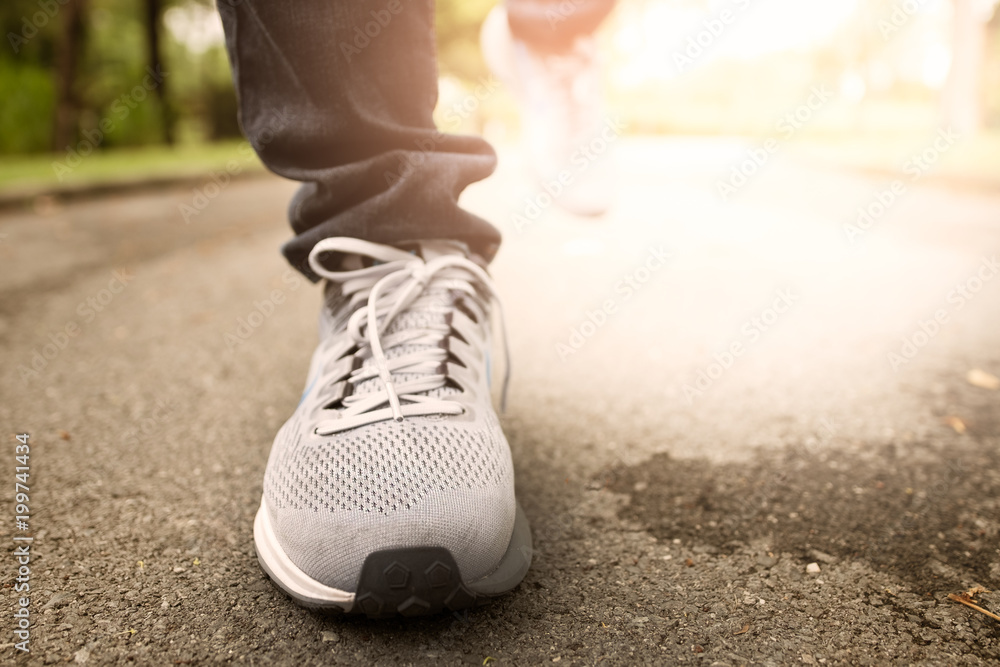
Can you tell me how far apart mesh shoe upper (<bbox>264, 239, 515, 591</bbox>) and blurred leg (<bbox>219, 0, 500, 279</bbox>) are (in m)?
0.08

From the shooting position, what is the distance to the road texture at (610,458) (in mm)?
768

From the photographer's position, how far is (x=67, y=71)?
29.0 ft

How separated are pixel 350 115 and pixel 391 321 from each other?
0.33 meters

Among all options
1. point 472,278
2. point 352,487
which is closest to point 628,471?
point 472,278

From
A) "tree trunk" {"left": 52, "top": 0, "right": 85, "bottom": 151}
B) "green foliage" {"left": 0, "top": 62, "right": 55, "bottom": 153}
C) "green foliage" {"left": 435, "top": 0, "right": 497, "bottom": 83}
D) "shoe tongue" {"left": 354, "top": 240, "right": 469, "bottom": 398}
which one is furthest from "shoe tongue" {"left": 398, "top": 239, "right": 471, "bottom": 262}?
"green foliage" {"left": 435, "top": 0, "right": 497, "bottom": 83}

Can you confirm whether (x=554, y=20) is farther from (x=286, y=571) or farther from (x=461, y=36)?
(x=461, y=36)

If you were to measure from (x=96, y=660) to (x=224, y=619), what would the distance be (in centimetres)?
12

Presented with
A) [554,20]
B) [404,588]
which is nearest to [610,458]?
[404,588]

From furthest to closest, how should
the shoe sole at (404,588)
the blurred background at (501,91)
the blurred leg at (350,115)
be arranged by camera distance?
the blurred background at (501,91), the blurred leg at (350,115), the shoe sole at (404,588)

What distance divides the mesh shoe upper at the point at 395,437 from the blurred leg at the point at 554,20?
1321 mm

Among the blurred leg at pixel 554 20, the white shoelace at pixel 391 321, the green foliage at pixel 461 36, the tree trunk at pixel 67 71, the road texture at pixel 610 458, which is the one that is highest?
the blurred leg at pixel 554 20

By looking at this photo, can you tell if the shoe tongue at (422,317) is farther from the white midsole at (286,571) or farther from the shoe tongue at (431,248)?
the white midsole at (286,571)

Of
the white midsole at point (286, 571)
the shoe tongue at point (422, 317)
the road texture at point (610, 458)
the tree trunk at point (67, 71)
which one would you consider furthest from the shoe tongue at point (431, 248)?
the tree trunk at point (67, 71)

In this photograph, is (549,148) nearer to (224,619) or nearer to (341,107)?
(341,107)
